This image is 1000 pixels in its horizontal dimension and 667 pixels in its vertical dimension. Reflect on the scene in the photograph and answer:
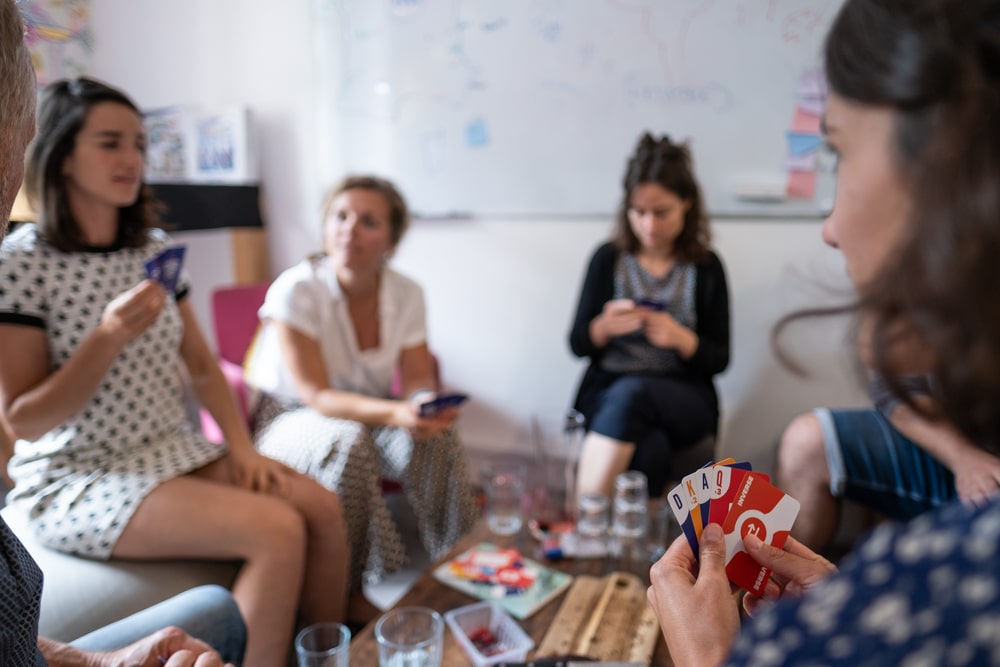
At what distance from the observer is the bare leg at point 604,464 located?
190 centimetres

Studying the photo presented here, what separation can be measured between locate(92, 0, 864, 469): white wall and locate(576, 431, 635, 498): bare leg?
732 millimetres

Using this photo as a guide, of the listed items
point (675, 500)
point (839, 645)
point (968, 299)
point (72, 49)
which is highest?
point (72, 49)

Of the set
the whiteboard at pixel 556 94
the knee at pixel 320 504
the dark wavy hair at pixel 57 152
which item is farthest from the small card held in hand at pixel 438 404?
the whiteboard at pixel 556 94

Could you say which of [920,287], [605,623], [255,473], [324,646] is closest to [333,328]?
[255,473]

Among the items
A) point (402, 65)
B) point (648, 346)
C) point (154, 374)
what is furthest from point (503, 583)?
point (402, 65)

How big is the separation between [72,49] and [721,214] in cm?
282

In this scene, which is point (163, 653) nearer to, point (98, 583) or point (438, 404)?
point (98, 583)

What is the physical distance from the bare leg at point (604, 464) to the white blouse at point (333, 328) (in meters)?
0.65

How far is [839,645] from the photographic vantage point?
0.34 metres

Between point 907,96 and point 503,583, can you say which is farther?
point 503,583

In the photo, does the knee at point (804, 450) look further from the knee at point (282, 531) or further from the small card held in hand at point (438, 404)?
the knee at point (282, 531)

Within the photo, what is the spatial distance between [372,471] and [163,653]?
0.95 metres

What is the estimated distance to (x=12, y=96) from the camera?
0.76 metres

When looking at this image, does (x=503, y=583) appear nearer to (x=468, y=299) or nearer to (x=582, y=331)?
(x=582, y=331)
